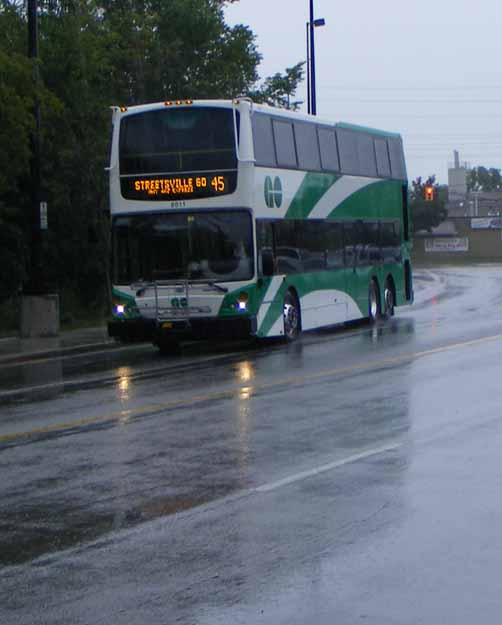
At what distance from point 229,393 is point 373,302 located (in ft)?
44.1

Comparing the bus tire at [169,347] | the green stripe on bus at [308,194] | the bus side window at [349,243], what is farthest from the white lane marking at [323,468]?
the bus side window at [349,243]

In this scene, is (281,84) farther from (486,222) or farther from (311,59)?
(486,222)

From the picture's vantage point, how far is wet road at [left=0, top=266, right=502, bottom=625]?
709 centimetres

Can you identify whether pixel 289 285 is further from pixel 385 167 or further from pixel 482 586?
pixel 482 586

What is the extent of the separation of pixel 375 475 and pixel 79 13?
23.4 m

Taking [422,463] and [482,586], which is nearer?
[482,586]

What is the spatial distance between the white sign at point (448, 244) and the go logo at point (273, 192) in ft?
266

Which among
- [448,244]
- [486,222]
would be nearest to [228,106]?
[448,244]

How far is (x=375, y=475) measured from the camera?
1052cm

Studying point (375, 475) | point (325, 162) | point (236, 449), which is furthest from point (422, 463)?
point (325, 162)

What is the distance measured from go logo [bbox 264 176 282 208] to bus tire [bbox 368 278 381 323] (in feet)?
19.9

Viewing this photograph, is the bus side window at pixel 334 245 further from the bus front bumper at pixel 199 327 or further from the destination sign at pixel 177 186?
the destination sign at pixel 177 186

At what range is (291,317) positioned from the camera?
24.4m

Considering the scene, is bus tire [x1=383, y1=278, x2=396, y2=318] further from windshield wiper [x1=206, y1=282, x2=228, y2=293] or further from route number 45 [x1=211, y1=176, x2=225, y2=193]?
route number 45 [x1=211, y1=176, x2=225, y2=193]
